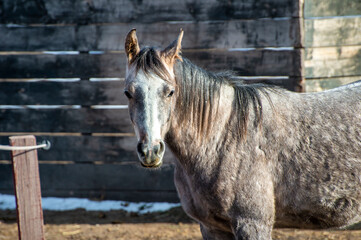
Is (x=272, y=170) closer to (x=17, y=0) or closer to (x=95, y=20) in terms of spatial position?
(x=95, y=20)

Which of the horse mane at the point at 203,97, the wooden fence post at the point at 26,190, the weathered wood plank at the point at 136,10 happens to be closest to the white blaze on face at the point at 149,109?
the horse mane at the point at 203,97

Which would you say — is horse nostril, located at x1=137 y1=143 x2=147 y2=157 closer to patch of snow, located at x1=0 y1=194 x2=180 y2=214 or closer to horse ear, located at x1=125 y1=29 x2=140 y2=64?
horse ear, located at x1=125 y1=29 x2=140 y2=64

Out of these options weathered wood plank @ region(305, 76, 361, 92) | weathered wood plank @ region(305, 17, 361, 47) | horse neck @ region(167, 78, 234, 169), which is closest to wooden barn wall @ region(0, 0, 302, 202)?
weathered wood plank @ region(305, 76, 361, 92)

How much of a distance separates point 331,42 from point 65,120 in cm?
A: 338

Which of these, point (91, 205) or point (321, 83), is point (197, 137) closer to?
point (321, 83)

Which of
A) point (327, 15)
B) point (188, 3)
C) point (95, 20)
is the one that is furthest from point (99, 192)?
point (327, 15)

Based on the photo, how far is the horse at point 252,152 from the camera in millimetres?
2537

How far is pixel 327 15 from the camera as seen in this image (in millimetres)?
4395

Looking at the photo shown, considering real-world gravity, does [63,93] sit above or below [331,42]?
below

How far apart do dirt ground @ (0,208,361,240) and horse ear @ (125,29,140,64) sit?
2356 mm

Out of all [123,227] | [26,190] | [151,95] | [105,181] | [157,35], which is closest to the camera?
[151,95]

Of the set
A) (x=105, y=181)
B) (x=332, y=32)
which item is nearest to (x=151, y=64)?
(x=332, y=32)

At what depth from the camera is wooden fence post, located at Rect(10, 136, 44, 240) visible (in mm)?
2508

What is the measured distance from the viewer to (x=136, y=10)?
4.73 meters
